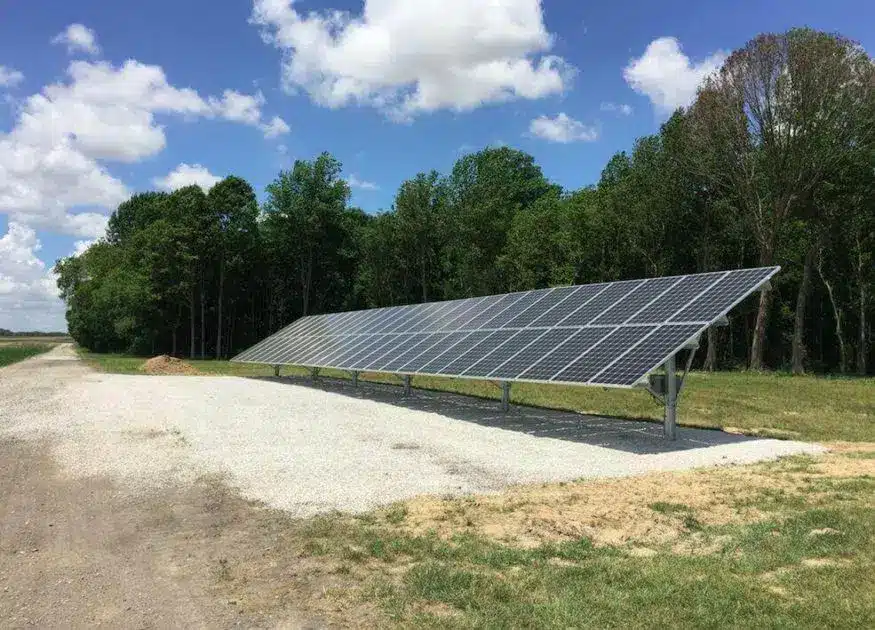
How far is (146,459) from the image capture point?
12477 millimetres

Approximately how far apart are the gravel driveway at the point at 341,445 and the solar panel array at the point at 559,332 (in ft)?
5.17

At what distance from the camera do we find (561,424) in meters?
17.2

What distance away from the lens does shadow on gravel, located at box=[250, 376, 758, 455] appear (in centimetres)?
1431

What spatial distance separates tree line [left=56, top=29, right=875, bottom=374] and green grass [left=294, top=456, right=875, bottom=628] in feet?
106

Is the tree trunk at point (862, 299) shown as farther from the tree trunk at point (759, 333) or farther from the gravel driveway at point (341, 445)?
the gravel driveway at point (341, 445)

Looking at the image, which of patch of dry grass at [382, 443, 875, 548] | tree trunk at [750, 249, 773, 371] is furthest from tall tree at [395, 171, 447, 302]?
patch of dry grass at [382, 443, 875, 548]

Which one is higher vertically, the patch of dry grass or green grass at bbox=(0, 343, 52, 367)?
the patch of dry grass

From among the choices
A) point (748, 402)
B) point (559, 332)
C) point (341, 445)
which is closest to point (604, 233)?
point (748, 402)

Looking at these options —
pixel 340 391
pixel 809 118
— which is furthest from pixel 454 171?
pixel 340 391

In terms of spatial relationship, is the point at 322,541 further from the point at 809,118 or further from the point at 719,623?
the point at 809,118

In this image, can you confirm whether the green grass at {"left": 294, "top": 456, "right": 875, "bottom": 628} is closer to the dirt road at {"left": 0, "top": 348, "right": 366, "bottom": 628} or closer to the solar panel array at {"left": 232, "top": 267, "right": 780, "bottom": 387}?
the dirt road at {"left": 0, "top": 348, "right": 366, "bottom": 628}

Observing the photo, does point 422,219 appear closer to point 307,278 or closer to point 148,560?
point 307,278

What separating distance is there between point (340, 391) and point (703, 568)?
2138 centimetres

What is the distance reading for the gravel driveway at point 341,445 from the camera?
10695 mm
